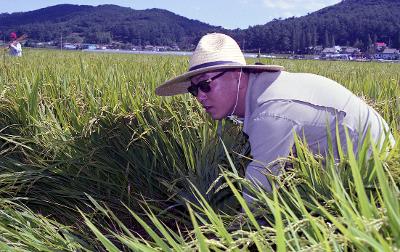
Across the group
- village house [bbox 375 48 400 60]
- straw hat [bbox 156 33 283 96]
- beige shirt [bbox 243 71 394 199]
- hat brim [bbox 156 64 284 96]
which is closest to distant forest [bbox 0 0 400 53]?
village house [bbox 375 48 400 60]

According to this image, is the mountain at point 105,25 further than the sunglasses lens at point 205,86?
Yes

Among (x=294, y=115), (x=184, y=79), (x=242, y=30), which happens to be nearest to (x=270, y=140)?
(x=294, y=115)

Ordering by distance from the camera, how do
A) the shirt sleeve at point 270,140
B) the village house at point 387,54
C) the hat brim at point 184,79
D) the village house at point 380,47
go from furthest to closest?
the village house at point 380,47 → the village house at point 387,54 → the hat brim at point 184,79 → the shirt sleeve at point 270,140

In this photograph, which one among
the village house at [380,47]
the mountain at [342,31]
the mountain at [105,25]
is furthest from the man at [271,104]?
the village house at [380,47]

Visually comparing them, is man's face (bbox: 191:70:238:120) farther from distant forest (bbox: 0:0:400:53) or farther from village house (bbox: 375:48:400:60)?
village house (bbox: 375:48:400:60)

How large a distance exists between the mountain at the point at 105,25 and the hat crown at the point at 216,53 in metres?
78.4

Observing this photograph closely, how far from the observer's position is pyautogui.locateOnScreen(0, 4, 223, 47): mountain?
10525 cm

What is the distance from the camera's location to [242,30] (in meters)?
82.9

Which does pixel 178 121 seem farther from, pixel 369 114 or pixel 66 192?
pixel 369 114

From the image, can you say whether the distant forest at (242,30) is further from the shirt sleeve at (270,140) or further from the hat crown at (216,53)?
the shirt sleeve at (270,140)

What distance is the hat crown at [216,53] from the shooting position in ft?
6.63

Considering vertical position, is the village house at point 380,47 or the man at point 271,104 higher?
the man at point 271,104

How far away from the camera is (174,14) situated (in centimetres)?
15562

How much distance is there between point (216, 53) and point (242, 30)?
3259 inches
